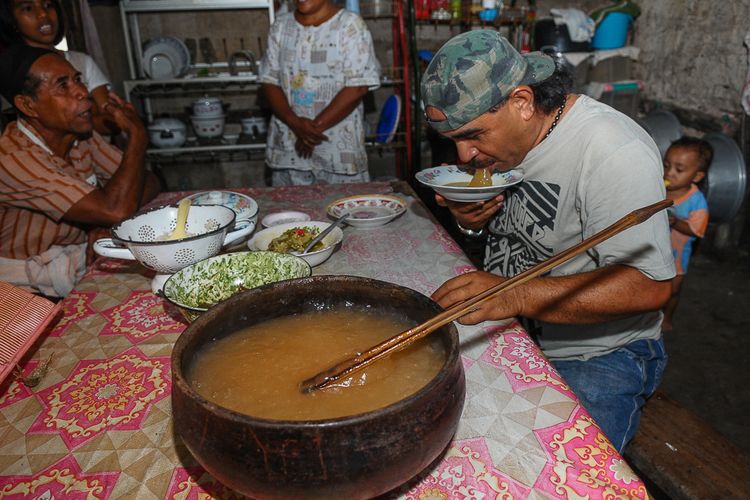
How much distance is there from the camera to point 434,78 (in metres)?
1.39

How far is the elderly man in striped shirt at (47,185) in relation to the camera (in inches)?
80.4

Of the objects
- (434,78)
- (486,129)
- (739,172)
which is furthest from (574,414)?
(739,172)

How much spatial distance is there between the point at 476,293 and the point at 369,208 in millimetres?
1058

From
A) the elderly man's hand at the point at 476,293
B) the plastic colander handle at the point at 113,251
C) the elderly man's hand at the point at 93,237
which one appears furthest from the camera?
the elderly man's hand at the point at 93,237

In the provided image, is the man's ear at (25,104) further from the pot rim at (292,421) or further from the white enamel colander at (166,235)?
the pot rim at (292,421)

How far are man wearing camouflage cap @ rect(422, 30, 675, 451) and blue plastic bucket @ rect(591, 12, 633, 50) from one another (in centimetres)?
429

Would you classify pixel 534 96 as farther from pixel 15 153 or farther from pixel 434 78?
pixel 15 153

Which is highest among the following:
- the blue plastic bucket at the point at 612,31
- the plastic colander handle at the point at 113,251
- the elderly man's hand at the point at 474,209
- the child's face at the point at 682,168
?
the blue plastic bucket at the point at 612,31

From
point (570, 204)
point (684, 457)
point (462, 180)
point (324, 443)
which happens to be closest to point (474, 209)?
point (462, 180)

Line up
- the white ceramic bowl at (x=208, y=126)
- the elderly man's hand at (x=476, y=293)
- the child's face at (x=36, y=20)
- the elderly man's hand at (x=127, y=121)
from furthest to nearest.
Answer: the white ceramic bowl at (x=208, y=126) → the child's face at (x=36, y=20) → the elderly man's hand at (x=127, y=121) → the elderly man's hand at (x=476, y=293)

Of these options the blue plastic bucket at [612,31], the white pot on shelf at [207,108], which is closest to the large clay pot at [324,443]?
the white pot on shelf at [207,108]

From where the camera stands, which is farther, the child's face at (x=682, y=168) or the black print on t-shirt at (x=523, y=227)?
the child's face at (x=682, y=168)

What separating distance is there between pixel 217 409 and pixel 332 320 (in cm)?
38

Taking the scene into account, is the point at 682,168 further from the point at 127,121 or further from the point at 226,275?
the point at 127,121
